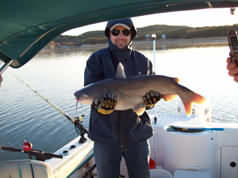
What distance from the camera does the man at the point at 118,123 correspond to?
272cm

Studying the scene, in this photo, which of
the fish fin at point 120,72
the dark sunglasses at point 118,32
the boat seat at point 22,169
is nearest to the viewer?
the boat seat at point 22,169

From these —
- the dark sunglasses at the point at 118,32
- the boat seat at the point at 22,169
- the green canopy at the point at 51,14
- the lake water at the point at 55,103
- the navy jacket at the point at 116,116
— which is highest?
the dark sunglasses at the point at 118,32

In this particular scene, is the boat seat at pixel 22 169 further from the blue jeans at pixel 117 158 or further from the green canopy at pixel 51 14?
the blue jeans at pixel 117 158

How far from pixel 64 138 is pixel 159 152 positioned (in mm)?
5841

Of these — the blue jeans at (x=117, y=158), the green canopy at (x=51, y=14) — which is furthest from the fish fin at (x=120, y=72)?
the green canopy at (x=51, y=14)

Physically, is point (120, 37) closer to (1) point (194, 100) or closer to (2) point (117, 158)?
(1) point (194, 100)

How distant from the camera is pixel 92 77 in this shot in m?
2.79

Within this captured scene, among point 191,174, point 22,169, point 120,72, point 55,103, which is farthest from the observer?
point 55,103

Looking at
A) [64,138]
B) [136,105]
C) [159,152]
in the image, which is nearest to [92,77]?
[136,105]

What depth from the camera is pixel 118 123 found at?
2.79 metres

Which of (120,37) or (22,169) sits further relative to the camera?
(120,37)

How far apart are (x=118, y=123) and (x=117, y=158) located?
0.39 meters

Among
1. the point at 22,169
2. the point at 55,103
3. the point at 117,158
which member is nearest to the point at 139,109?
the point at 117,158

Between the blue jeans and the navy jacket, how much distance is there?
0.27 feet
